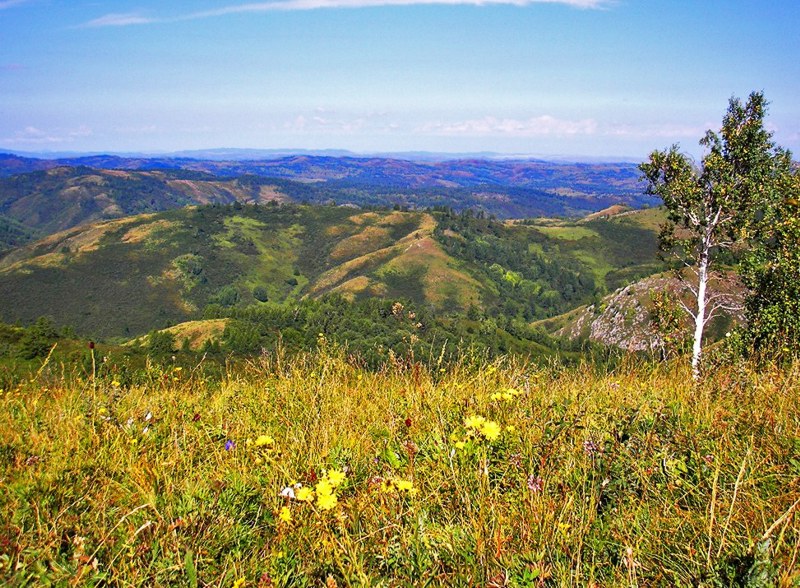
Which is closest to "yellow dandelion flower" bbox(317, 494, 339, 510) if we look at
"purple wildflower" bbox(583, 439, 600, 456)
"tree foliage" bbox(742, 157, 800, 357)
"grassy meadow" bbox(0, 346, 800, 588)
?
"grassy meadow" bbox(0, 346, 800, 588)

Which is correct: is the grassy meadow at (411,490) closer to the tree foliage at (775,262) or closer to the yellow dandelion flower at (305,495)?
the yellow dandelion flower at (305,495)

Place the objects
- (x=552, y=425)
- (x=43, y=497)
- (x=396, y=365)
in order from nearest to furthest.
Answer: (x=43, y=497) < (x=552, y=425) < (x=396, y=365)

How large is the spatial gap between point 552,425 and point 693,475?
38.9 inches

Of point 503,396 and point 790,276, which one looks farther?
point 790,276

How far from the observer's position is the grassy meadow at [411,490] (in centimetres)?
237

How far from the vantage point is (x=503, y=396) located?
163 inches

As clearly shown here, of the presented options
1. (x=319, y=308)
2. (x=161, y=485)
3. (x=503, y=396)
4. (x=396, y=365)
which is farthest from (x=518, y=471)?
(x=319, y=308)

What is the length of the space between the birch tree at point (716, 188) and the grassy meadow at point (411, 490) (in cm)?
1387

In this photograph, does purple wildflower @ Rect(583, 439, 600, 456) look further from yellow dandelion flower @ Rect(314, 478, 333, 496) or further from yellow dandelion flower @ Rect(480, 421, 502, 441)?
yellow dandelion flower @ Rect(314, 478, 333, 496)

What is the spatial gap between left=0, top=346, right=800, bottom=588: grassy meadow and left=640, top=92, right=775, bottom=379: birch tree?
45.5ft

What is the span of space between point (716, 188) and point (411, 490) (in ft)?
58.7

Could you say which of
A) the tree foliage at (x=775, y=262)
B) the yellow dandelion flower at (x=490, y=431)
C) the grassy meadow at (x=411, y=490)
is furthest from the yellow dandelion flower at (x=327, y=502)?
the tree foliage at (x=775, y=262)

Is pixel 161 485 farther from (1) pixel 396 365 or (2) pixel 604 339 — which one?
(2) pixel 604 339

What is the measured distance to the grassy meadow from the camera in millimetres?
2373
